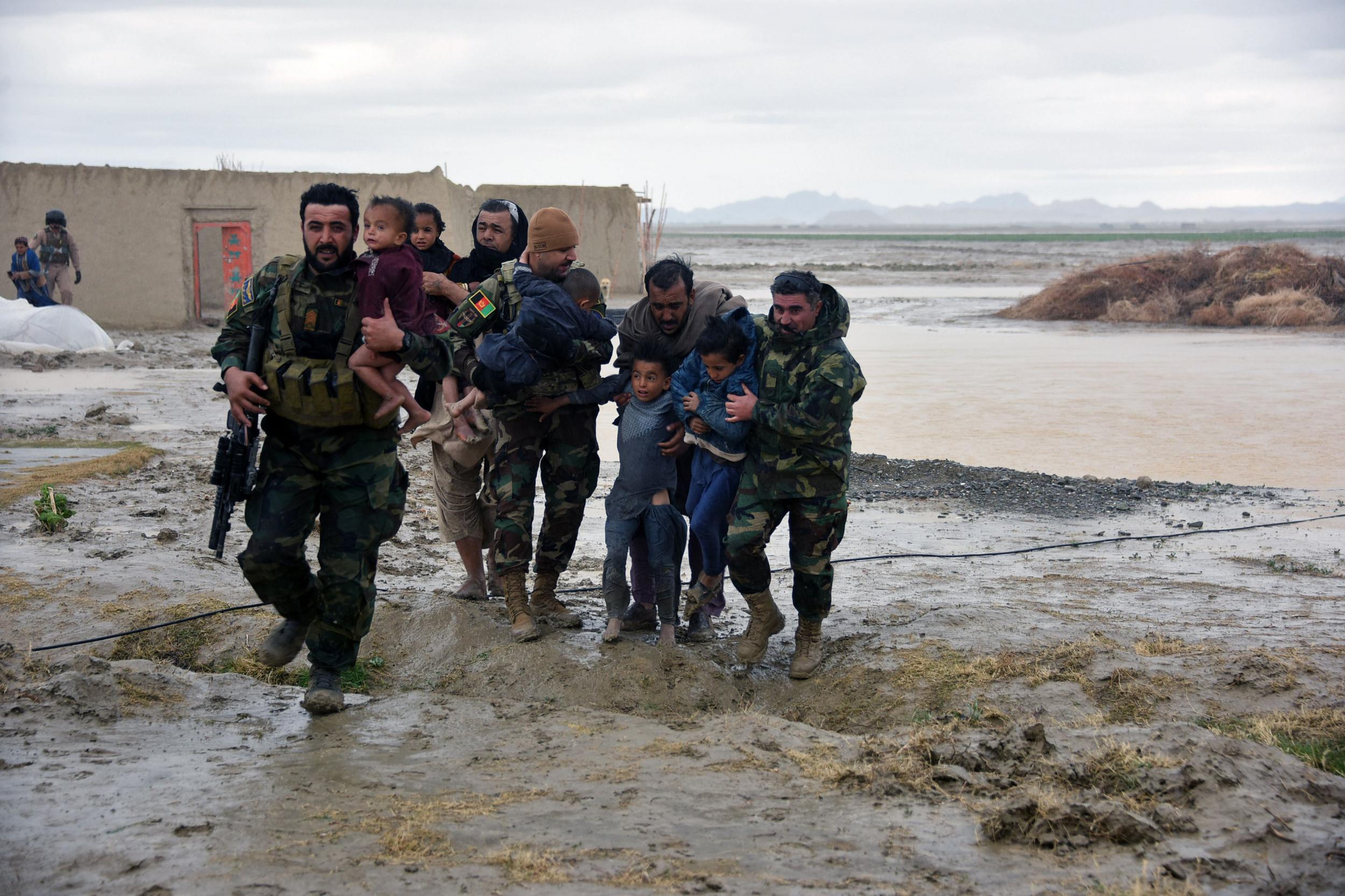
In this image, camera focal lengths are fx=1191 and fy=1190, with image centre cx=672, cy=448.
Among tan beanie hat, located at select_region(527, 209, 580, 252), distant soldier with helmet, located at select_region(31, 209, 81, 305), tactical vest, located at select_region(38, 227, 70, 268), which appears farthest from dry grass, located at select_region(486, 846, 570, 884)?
tactical vest, located at select_region(38, 227, 70, 268)

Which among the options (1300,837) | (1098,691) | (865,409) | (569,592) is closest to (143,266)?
(865,409)

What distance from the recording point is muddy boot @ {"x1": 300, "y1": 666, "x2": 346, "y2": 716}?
450 centimetres

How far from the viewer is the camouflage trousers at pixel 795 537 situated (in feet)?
16.3

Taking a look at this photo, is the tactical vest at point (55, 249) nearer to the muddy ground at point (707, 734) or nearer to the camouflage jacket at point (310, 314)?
the muddy ground at point (707, 734)

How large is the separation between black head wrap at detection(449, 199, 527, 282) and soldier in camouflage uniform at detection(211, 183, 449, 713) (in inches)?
52.8

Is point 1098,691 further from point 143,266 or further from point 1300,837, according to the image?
point 143,266

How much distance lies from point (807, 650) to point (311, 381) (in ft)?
7.88

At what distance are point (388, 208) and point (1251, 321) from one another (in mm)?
21747

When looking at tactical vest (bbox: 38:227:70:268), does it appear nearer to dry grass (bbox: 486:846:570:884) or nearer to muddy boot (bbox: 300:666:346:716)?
muddy boot (bbox: 300:666:346:716)

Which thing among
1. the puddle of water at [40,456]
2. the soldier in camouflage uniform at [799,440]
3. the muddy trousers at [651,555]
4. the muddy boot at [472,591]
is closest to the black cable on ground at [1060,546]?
the muddy boot at [472,591]

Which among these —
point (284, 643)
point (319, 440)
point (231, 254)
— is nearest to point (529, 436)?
point (319, 440)

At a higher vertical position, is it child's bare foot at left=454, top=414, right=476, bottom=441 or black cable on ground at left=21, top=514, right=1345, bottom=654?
child's bare foot at left=454, top=414, right=476, bottom=441

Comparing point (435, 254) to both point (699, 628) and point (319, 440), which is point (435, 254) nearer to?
point (319, 440)

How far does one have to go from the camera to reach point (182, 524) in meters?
7.33
